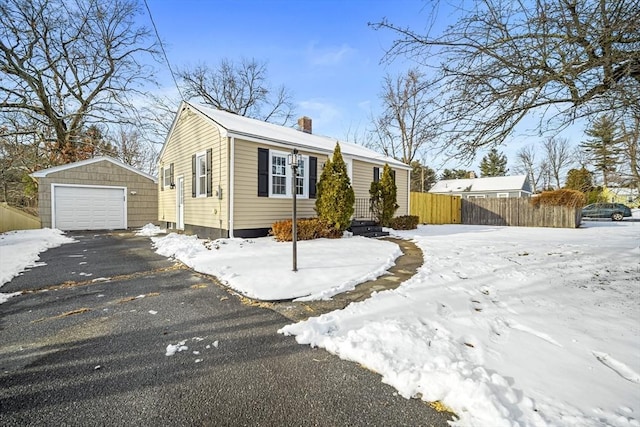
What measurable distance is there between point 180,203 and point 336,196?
22.6 ft

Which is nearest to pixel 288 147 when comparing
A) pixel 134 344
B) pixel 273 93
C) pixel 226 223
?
pixel 226 223

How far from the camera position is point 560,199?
51.6 ft

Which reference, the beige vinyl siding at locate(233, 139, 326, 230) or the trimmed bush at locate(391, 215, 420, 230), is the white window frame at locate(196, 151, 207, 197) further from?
the trimmed bush at locate(391, 215, 420, 230)

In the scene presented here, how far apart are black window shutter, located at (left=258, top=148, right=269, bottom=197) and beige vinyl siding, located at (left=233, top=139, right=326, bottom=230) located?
0.10 meters

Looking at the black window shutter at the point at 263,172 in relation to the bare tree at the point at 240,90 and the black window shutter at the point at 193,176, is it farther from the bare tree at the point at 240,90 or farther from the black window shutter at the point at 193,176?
the bare tree at the point at 240,90

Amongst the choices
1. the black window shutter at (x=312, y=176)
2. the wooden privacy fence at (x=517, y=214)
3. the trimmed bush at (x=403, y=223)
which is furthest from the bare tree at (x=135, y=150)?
the wooden privacy fence at (x=517, y=214)

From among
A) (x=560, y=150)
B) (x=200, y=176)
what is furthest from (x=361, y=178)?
(x=560, y=150)

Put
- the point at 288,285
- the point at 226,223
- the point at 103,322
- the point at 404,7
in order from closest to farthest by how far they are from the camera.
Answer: the point at 103,322 < the point at 404,7 < the point at 288,285 < the point at 226,223

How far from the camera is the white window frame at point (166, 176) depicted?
41.3ft

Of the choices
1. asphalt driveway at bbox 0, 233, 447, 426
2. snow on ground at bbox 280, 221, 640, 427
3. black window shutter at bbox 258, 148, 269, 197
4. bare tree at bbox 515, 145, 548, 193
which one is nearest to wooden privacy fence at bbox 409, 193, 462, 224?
black window shutter at bbox 258, 148, 269, 197

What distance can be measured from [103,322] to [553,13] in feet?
19.3

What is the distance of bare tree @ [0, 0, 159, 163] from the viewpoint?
45.3 feet

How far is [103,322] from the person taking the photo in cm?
318

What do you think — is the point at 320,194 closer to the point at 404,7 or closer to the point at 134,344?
the point at 404,7
